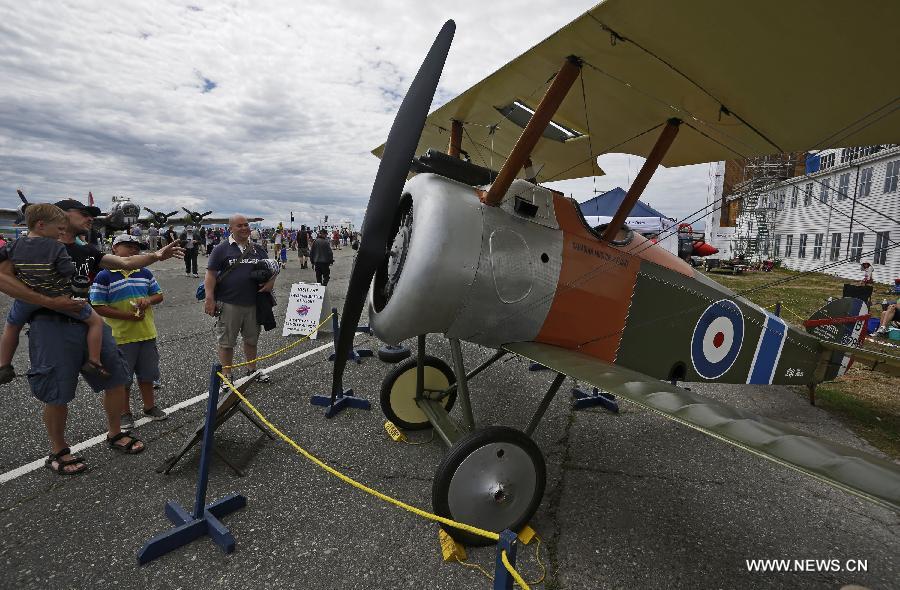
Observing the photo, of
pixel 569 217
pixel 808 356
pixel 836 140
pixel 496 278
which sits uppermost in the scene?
pixel 836 140

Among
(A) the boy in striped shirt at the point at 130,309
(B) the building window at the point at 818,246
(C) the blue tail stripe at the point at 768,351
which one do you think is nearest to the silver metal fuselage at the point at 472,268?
(A) the boy in striped shirt at the point at 130,309

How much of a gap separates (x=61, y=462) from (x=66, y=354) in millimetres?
774

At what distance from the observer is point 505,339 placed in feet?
9.47

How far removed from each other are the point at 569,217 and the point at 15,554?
147 inches

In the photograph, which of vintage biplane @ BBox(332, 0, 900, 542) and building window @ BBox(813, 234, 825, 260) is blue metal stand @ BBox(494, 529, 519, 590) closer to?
vintage biplane @ BBox(332, 0, 900, 542)

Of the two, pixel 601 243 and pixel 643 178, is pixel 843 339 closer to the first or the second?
pixel 643 178

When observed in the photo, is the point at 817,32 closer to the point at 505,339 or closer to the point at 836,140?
the point at 836,140

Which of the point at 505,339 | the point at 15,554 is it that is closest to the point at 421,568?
the point at 505,339

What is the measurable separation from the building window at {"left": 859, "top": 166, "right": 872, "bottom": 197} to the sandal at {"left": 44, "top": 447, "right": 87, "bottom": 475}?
1125 inches

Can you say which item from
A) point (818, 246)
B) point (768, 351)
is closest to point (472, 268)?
point (768, 351)

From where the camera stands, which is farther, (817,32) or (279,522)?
(279,522)

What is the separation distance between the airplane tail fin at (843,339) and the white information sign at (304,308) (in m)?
6.11

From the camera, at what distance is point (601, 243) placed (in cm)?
313

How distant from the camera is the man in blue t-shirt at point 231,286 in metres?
4.38
